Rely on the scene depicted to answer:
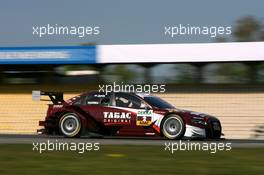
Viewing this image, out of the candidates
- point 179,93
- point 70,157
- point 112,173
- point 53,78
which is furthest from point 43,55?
Answer: point 112,173

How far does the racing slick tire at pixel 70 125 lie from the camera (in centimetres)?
1708

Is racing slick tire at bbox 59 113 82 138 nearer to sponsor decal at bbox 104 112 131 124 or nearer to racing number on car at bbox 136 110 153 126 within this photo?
sponsor decal at bbox 104 112 131 124

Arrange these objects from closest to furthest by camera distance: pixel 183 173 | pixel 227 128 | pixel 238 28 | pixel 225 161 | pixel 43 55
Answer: pixel 183 173 → pixel 225 161 → pixel 227 128 → pixel 43 55 → pixel 238 28

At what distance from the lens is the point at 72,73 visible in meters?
27.4

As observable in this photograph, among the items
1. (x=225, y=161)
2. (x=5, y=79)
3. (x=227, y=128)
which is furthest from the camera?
(x=5, y=79)

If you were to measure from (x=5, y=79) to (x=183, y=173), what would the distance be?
67.0 feet

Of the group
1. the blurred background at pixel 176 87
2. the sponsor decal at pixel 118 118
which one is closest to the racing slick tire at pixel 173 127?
the sponsor decal at pixel 118 118

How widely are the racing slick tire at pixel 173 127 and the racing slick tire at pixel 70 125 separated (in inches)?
87.9

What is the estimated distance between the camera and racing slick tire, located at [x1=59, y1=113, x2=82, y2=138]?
1708 centimetres

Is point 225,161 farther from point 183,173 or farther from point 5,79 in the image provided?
point 5,79

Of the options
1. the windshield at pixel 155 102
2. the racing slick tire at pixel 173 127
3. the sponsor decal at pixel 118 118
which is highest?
the windshield at pixel 155 102

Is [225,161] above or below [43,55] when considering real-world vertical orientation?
below

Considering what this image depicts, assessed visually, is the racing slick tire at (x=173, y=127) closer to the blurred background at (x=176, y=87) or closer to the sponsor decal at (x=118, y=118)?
the sponsor decal at (x=118, y=118)

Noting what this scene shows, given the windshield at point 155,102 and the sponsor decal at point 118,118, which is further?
the windshield at point 155,102
